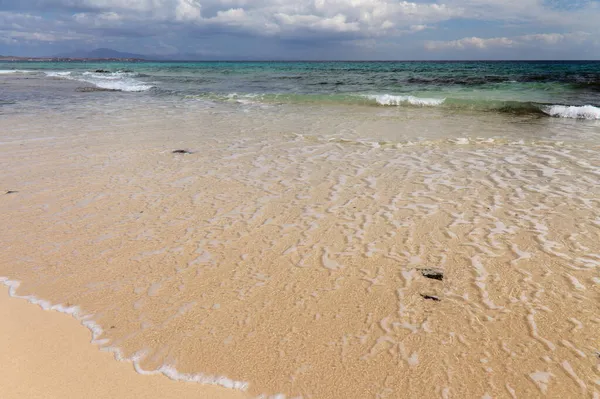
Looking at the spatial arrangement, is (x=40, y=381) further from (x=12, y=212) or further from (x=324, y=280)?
(x=12, y=212)

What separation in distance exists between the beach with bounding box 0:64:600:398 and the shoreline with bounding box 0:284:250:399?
16 mm

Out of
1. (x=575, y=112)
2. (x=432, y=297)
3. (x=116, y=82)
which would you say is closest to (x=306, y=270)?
(x=432, y=297)

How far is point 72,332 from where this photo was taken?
3357 mm

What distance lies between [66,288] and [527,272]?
4.28 metres

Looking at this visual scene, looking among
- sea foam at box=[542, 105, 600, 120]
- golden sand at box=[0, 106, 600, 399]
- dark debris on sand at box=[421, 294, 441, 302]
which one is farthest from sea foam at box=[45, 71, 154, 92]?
dark debris on sand at box=[421, 294, 441, 302]

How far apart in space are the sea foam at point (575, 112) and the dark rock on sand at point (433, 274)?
47.1 feet

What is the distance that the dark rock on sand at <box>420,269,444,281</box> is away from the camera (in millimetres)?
4125

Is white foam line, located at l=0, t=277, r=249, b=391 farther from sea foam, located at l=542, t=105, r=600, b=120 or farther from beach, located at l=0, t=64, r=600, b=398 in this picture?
sea foam, located at l=542, t=105, r=600, b=120

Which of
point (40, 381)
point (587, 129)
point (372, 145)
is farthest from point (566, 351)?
point (587, 129)

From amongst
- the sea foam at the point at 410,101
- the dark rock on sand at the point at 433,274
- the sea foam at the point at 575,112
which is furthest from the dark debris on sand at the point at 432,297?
the sea foam at the point at 410,101

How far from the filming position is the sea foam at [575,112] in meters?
15.2

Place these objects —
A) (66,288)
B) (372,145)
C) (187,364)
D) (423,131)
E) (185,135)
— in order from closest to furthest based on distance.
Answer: (187,364) → (66,288) → (372,145) → (185,135) → (423,131)

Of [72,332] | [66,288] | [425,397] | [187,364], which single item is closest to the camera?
[425,397]

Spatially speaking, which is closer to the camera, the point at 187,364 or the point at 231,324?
the point at 187,364
